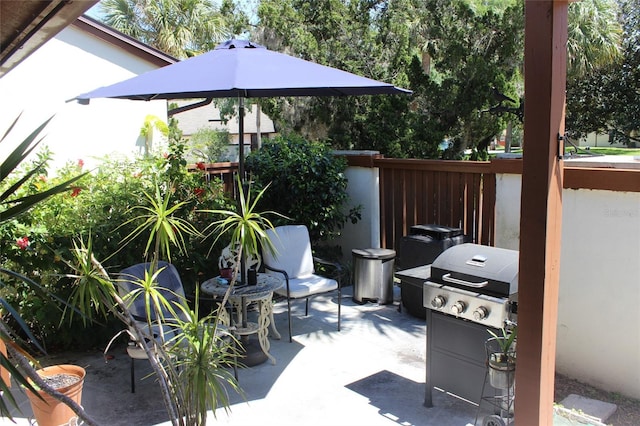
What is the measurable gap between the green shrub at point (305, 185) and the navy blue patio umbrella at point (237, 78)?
5.47ft

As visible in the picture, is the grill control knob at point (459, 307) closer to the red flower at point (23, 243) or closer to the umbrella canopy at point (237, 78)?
the umbrella canopy at point (237, 78)

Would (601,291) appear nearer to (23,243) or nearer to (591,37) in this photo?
(23,243)

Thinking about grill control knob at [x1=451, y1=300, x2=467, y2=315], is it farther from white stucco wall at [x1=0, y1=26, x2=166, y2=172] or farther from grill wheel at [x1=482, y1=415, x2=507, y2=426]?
white stucco wall at [x1=0, y1=26, x2=166, y2=172]

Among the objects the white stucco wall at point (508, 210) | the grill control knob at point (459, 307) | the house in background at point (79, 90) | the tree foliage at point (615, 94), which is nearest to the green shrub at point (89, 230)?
the grill control knob at point (459, 307)

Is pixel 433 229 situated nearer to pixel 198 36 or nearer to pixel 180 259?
pixel 180 259

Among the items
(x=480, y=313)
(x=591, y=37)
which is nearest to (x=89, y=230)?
(x=480, y=313)

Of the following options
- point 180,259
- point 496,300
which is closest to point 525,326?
point 496,300

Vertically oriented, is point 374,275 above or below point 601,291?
below

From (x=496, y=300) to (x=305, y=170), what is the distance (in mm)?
3314

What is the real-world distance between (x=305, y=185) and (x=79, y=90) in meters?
4.97

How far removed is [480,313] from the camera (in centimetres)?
290

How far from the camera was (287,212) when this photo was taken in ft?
19.4

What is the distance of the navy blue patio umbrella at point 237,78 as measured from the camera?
3381 mm

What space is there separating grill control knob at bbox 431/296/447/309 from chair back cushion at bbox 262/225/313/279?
1872 millimetres
